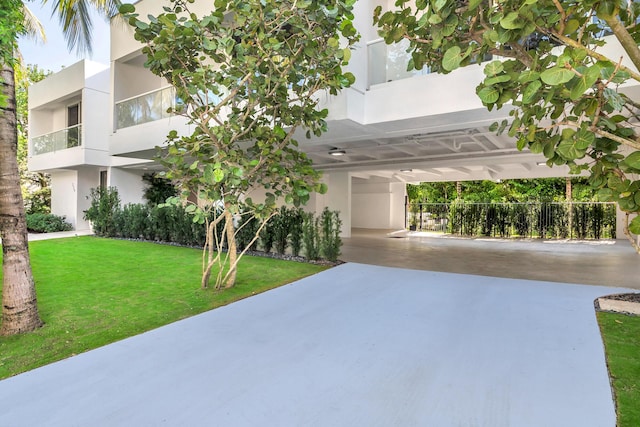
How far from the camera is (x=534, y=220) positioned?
564 inches

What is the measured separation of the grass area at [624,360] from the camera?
7.53 feet

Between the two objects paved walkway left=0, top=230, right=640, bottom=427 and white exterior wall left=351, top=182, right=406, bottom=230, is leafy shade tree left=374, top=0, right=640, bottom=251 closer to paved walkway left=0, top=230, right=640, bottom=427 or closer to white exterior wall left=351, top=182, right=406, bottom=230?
paved walkway left=0, top=230, right=640, bottom=427

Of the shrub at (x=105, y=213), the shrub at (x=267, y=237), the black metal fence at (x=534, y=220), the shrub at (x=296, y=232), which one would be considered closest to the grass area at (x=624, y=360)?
the shrub at (x=296, y=232)

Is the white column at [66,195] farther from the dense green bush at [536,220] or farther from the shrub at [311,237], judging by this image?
the dense green bush at [536,220]

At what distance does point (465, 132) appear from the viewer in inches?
283

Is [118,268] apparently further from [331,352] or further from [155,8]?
[155,8]

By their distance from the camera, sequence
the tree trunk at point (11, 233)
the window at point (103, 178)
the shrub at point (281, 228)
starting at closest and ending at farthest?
1. the tree trunk at point (11, 233)
2. the shrub at point (281, 228)
3. the window at point (103, 178)

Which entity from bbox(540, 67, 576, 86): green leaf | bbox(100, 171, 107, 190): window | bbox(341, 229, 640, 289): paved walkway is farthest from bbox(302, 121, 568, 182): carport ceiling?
bbox(100, 171, 107, 190): window

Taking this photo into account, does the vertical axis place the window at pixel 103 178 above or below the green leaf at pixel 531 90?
above

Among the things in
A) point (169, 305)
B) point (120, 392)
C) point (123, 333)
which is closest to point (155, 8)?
point (169, 305)

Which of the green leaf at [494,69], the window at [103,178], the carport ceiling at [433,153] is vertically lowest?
the green leaf at [494,69]

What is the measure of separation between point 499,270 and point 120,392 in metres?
6.93

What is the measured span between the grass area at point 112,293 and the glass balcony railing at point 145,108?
3573 mm

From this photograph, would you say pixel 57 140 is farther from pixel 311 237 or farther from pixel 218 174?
pixel 218 174
